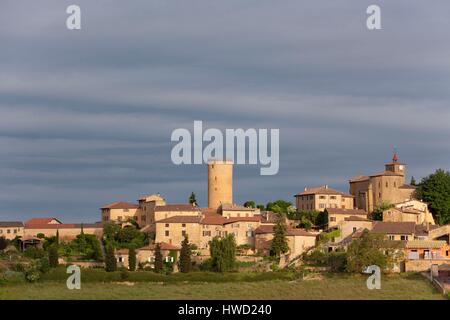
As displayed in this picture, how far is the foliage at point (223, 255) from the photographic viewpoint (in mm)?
69062

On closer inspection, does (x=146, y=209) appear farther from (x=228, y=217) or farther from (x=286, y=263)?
(x=286, y=263)

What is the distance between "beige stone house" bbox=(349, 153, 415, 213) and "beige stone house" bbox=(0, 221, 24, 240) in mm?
24580

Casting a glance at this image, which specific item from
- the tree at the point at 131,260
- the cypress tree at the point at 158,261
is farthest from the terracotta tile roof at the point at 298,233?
the tree at the point at 131,260

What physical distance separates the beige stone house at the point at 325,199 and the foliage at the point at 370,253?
678 inches

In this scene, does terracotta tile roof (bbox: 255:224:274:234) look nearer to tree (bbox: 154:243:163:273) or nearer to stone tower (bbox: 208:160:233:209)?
tree (bbox: 154:243:163:273)

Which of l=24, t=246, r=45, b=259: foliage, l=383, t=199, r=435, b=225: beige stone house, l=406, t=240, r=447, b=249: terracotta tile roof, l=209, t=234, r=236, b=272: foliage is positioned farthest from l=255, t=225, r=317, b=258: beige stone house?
l=24, t=246, r=45, b=259: foliage

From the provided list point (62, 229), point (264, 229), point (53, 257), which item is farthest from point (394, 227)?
point (62, 229)

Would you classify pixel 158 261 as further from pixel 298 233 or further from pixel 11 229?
pixel 11 229

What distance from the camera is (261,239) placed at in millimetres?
76812

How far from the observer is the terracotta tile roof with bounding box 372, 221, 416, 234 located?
73.9 meters

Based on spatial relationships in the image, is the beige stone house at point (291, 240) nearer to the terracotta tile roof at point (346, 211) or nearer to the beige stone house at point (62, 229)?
the terracotta tile roof at point (346, 211)

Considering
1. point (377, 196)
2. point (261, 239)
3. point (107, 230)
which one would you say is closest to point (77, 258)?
point (107, 230)

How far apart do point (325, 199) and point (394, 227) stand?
1177cm
